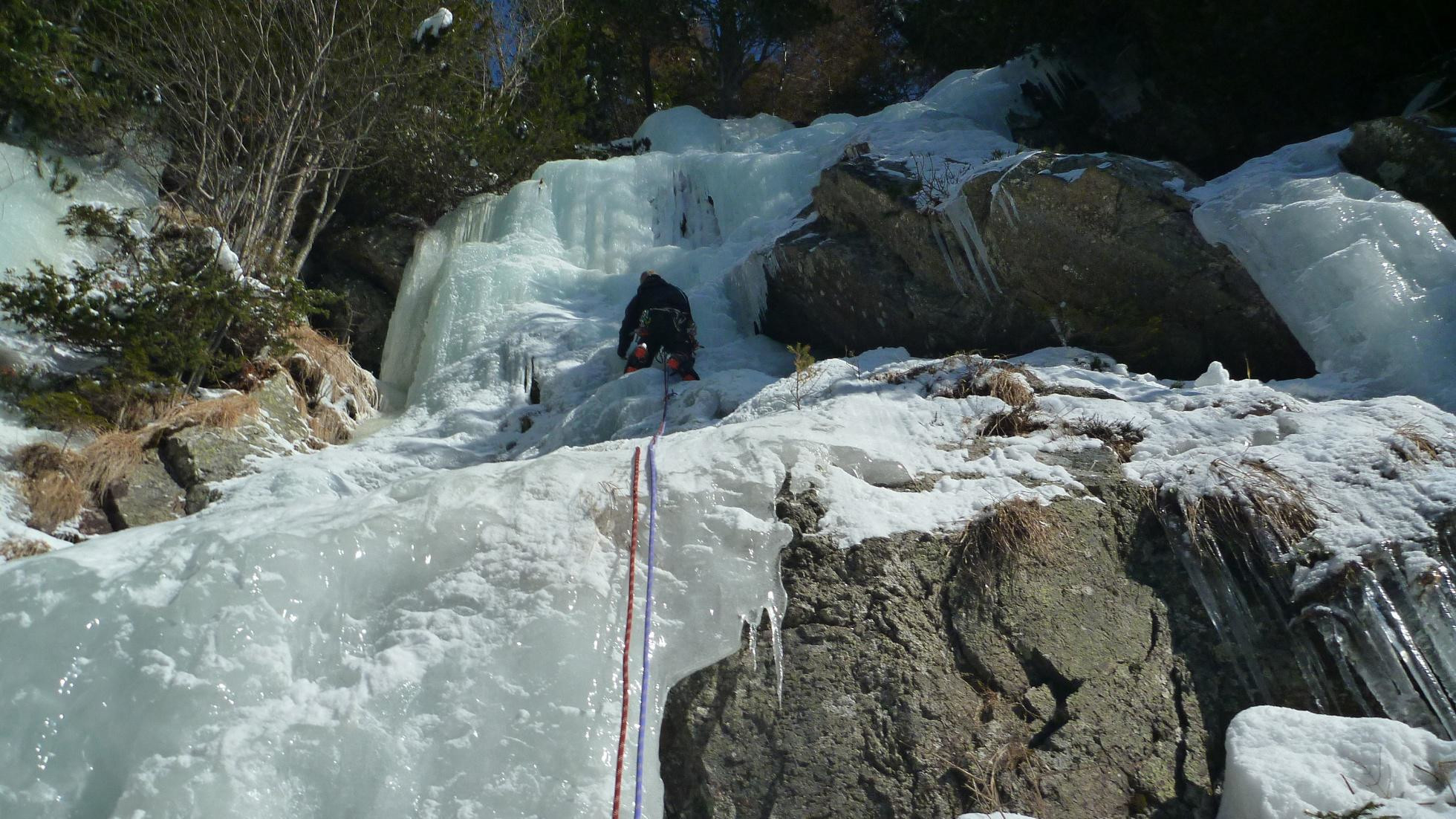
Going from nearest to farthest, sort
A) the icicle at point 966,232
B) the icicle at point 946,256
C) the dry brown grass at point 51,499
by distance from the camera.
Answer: the dry brown grass at point 51,499 < the icicle at point 966,232 < the icicle at point 946,256

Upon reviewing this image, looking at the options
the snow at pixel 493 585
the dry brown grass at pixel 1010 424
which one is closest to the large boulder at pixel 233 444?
the snow at pixel 493 585

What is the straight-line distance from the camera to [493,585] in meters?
3.33

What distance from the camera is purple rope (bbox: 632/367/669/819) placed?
288 cm

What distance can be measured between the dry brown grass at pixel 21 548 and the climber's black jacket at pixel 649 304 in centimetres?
422

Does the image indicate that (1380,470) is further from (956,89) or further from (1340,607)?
(956,89)

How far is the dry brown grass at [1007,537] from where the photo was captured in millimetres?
3775

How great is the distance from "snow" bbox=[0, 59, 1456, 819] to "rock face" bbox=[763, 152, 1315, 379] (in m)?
0.93

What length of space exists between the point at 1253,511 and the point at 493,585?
2897 millimetres

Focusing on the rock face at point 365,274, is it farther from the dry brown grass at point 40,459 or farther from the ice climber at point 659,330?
the dry brown grass at point 40,459

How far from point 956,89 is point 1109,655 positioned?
9.56 metres

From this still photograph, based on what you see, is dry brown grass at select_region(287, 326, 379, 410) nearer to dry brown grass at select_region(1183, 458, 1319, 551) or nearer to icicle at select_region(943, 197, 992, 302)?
icicle at select_region(943, 197, 992, 302)

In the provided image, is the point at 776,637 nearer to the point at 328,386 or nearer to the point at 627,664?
the point at 627,664

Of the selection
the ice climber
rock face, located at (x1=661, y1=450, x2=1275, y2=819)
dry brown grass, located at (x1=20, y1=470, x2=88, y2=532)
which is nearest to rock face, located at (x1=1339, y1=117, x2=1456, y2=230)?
rock face, located at (x1=661, y1=450, x2=1275, y2=819)

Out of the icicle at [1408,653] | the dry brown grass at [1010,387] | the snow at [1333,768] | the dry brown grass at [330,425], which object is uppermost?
the dry brown grass at [330,425]
